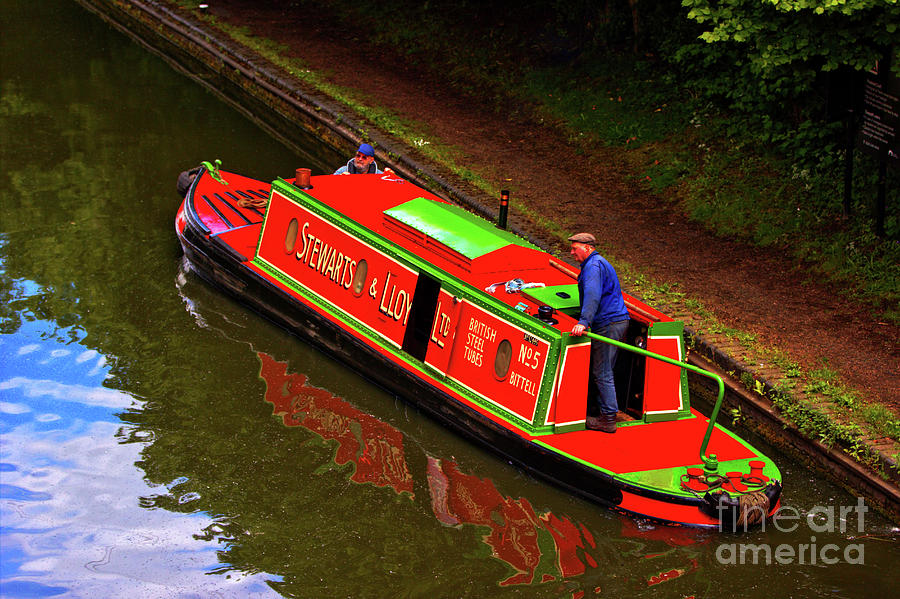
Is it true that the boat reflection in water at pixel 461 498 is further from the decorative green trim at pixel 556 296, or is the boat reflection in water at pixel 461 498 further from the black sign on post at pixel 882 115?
the black sign on post at pixel 882 115

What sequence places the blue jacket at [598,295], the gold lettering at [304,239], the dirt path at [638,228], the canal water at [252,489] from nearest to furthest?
1. the canal water at [252,489]
2. the blue jacket at [598,295]
3. the dirt path at [638,228]
4. the gold lettering at [304,239]

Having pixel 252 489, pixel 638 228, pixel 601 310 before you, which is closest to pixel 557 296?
pixel 601 310

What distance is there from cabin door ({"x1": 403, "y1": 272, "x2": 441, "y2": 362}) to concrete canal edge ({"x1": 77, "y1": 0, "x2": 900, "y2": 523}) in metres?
2.91

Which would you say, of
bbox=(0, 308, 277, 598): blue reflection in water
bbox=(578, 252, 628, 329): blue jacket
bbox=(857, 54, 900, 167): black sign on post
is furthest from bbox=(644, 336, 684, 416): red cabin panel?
bbox=(857, 54, 900, 167): black sign on post

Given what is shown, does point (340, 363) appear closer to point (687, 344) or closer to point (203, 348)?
point (203, 348)

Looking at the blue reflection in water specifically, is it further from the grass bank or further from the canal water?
the grass bank

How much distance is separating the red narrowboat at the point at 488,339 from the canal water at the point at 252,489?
0.34m

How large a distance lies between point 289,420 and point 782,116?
893 cm

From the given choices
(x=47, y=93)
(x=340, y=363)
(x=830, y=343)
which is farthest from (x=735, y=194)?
(x=47, y=93)

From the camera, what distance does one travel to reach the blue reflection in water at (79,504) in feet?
27.7

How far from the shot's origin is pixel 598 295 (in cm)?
940

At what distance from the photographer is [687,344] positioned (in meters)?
11.8

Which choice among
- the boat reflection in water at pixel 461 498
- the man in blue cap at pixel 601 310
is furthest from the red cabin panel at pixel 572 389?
the boat reflection in water at pixel 461 498
